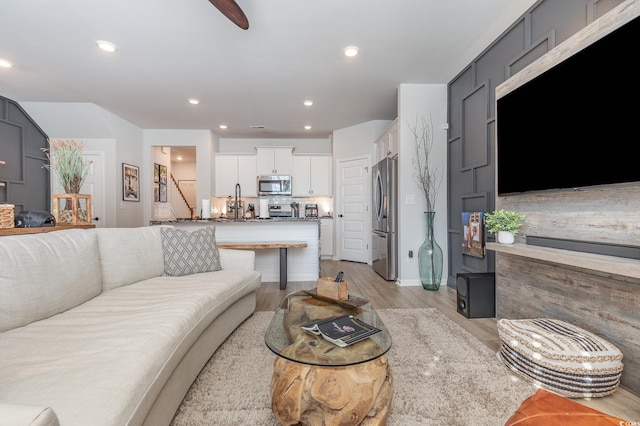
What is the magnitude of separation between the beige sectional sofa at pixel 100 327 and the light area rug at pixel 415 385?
11 centimetres

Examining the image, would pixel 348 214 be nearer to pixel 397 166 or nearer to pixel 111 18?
pixel 397 166

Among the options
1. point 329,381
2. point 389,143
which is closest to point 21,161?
point 389,143

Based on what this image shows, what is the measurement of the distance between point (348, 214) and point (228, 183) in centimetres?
280

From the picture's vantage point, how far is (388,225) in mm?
4367

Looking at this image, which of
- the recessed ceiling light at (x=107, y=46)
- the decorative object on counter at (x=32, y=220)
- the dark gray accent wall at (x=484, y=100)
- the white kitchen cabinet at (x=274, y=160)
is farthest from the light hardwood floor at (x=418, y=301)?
the recessed ceiling light at (x=107, y=46)

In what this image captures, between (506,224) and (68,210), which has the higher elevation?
(68,210)

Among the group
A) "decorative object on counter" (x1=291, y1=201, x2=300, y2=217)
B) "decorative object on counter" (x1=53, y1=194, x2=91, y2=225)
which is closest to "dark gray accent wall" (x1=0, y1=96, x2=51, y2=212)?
"decorative object on counter" (x1=53, y1=194, x2=91, y2=225)

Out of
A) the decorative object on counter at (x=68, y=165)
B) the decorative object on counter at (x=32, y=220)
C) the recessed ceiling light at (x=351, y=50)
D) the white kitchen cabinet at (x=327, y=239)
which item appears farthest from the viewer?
the white kitchen cabinet at (x=327, y=239)

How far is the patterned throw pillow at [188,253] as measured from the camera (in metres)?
2.54

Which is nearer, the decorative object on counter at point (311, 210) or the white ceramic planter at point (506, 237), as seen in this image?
the white ceramic planter at point (506, 237)

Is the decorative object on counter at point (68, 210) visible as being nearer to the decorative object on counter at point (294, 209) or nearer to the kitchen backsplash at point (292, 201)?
the kitchen backsplash at point (292, 201)

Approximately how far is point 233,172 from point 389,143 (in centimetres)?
363

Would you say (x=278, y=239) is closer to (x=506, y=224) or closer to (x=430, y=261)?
(x=430, y=261)

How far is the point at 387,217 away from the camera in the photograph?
4418 millimetres
